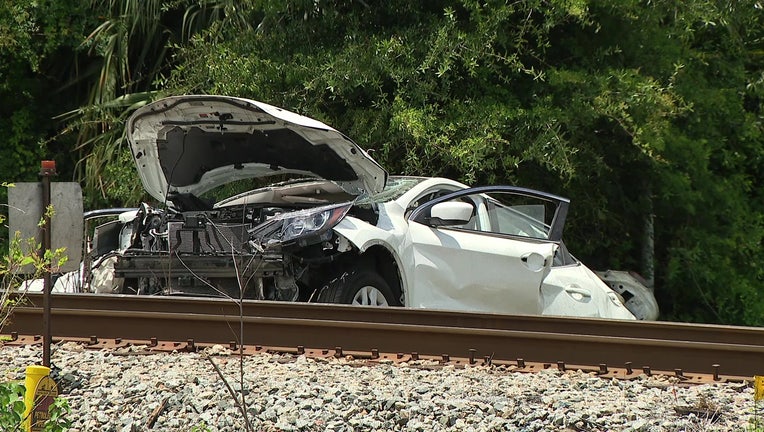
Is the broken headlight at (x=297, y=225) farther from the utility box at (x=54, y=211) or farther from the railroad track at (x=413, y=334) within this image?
the utility box at (x=54, y=211)

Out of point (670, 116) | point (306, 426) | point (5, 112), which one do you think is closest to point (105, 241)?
point (306, 426)

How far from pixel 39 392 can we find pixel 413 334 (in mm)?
2701

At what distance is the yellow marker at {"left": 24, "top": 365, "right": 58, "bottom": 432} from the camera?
5.87 metres

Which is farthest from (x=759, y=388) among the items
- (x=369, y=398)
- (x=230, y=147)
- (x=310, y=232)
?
(x=230, y=147)

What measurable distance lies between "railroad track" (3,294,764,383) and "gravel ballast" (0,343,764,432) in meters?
0.43

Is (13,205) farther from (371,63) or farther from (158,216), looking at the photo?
(371,63)

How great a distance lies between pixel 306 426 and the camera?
5.86 metres

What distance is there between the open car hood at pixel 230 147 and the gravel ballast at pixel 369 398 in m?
2.46

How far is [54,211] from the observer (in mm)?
7035

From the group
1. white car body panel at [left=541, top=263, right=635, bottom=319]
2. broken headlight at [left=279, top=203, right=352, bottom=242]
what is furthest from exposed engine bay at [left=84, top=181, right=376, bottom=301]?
white car body panel at [left=541, top=263, right=635, bottom=319]

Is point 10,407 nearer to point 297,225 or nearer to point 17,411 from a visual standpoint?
point 17,411

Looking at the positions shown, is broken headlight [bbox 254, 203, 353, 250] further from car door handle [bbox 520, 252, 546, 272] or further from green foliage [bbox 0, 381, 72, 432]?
green foliage [bbox 0, 381, 72, 432]

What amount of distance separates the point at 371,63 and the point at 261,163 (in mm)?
4510

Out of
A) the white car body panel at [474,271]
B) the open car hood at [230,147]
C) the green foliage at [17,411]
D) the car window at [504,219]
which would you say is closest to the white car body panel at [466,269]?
the white car body panel at [474,271]
